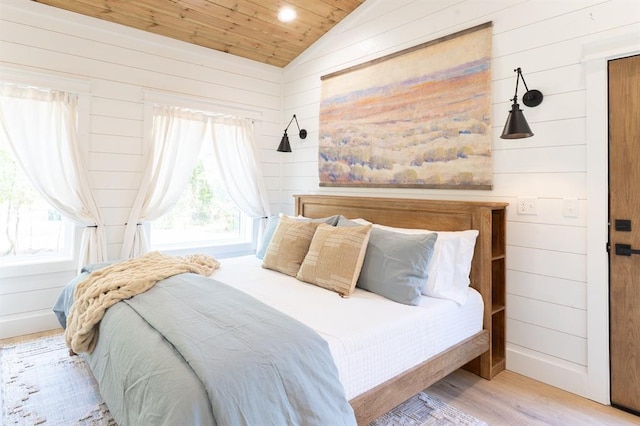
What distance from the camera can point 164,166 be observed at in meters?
3.65

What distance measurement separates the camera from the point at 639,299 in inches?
79.1

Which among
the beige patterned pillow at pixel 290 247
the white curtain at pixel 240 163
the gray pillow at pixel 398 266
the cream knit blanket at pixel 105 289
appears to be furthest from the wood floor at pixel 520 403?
the white curtain at pixel 240 163

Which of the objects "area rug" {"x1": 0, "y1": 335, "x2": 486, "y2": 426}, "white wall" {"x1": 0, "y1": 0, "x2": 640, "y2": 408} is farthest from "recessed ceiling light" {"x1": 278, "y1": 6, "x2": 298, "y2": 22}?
"area rug" {"x1": 0, "y1": 335, "x2": 486, "y2": 426}

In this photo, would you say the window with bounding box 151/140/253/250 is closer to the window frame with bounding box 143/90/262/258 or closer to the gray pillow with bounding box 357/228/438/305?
the window frame with bounding box 143/90/262/258

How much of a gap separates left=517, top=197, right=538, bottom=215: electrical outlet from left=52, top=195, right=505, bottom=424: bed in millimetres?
131

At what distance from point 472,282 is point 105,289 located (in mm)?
2319

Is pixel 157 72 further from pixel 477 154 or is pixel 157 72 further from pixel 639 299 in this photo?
pixel 639 299

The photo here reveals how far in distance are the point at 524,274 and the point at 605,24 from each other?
159 cm

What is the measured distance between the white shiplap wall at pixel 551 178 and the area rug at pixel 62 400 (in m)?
0.83

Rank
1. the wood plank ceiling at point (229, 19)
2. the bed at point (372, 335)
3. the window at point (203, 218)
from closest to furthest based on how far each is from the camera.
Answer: the bed at point (372, 335) → the wood plank ceiling at point (229, 19) → the window at point (203, 218)

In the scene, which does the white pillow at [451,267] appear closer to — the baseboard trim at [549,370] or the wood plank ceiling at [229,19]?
the baseboard trim at [549,370]

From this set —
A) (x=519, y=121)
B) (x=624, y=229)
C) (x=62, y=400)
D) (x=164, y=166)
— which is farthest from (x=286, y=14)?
(x=62, y=400)

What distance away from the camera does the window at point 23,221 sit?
299 cm

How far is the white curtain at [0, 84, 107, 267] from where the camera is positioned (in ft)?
9.52
